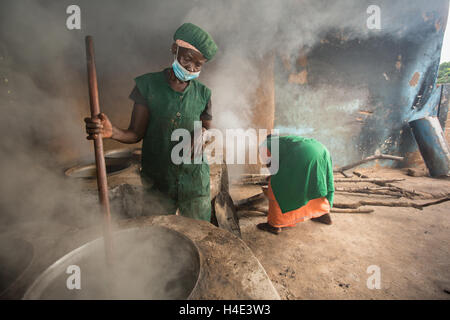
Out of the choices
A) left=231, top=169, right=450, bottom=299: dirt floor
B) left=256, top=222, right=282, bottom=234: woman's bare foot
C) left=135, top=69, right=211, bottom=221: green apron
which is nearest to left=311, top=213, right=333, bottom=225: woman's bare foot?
left=231, top=169, right=450, bottom=299: dirt floor

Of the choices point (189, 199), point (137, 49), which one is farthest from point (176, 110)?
point (137, 49)

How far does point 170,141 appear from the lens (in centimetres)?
188

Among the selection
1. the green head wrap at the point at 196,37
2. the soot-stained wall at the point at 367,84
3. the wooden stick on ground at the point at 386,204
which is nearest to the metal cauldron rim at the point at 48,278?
the green head wrap at the point at 196,37

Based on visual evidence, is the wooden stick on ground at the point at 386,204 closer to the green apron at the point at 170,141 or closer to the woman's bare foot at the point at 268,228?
the woman's bare foot at the point at 268,228

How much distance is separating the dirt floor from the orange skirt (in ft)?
0.71

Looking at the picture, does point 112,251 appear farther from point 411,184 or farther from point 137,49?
point 411,184

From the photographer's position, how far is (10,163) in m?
2.62

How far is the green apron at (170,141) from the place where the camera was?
1.79 meters

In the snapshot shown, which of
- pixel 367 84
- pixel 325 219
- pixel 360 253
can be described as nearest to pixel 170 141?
pixel 360 253

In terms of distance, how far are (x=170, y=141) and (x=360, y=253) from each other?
9.41 feet

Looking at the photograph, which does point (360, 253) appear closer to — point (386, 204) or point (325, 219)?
→ point (325, 219)

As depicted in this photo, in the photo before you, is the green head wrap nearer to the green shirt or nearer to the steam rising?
the steam rising

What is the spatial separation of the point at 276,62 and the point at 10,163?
5280 mm

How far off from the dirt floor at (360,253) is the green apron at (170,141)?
1.40 metres
